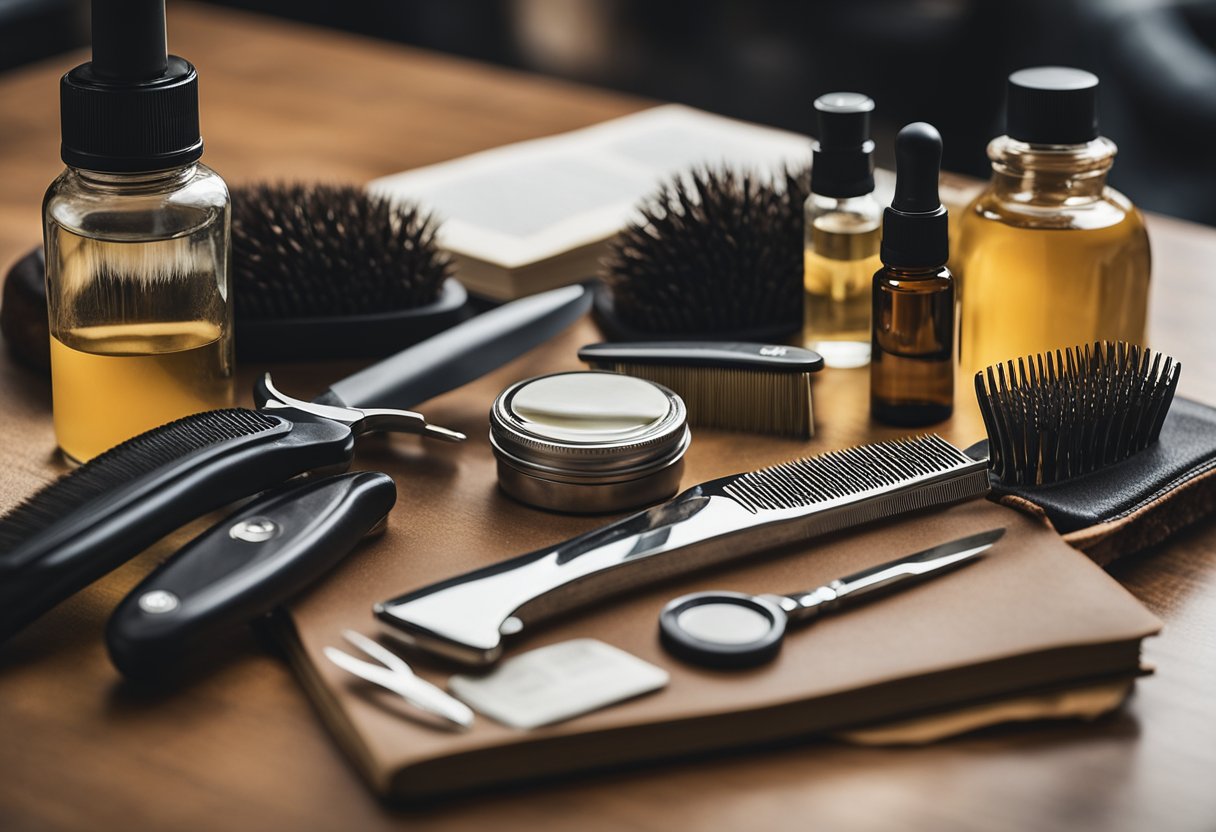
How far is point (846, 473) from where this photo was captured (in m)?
0.69

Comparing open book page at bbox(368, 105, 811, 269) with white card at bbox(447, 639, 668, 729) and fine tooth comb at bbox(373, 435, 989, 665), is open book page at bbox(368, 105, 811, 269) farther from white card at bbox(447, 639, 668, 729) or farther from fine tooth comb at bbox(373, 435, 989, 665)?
white card at bbox(447, 639, 668, 729)

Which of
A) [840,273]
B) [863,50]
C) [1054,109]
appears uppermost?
[1054,109]

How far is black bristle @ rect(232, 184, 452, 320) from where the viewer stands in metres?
0.88

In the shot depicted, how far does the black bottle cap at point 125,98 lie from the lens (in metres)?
0.67

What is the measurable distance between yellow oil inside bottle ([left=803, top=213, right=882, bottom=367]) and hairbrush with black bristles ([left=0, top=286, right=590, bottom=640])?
245mm

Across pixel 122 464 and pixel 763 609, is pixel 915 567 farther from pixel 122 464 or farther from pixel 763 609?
pixel 122 464

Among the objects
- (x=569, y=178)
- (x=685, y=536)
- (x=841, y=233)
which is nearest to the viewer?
(x=685, y=536)

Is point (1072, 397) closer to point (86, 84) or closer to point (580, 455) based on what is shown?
point (580, 455)

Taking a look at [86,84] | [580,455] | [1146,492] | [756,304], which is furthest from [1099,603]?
[86,84]

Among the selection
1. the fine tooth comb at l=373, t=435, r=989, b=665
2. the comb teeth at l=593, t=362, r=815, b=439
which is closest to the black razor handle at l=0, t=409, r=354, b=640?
the fine tooth comb at l=373, t=435, r=989, b=665

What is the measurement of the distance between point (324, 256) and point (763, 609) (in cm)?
41

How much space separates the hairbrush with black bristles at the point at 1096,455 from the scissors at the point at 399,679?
30cm

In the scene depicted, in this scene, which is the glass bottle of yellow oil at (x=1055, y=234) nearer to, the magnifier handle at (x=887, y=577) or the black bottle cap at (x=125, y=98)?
the magnifier handle at (x=887, y=577)

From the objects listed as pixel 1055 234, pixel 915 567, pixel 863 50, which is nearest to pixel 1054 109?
pixel 1055 234
